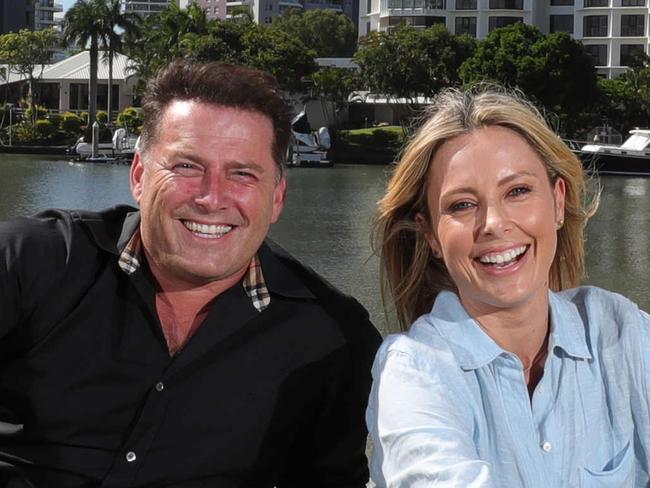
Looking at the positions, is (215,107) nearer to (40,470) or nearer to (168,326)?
(168,326)

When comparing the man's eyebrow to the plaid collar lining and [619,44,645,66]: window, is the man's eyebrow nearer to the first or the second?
the plaid collar lining

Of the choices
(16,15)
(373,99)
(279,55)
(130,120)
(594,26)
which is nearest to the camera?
(130,120)

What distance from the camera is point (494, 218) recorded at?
103 inches

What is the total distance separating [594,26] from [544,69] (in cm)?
2335

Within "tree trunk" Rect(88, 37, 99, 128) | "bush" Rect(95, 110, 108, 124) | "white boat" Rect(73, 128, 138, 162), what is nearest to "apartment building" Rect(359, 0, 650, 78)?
"bush" Rect(95, 110, 108, 124)

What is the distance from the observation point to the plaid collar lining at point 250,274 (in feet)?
9.54

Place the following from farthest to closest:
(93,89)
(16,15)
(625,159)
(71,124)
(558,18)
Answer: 1. (16,15)
2. (558,18)
3. (93,89)
4. (71,124)
5. (625,159)

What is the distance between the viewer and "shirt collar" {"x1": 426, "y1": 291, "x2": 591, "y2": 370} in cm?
251

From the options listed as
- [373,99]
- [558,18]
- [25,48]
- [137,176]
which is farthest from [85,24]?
[137,176]

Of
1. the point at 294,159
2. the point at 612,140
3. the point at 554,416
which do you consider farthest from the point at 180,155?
the point at 612,140

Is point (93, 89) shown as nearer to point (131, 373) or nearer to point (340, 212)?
point (340, 212)

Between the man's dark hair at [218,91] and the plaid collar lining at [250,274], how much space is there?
283 millimetres

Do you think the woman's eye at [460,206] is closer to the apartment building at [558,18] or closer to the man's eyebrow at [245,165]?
the man's eyebrow at [245,165]

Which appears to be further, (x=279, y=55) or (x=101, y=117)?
(x=101, y=117)
